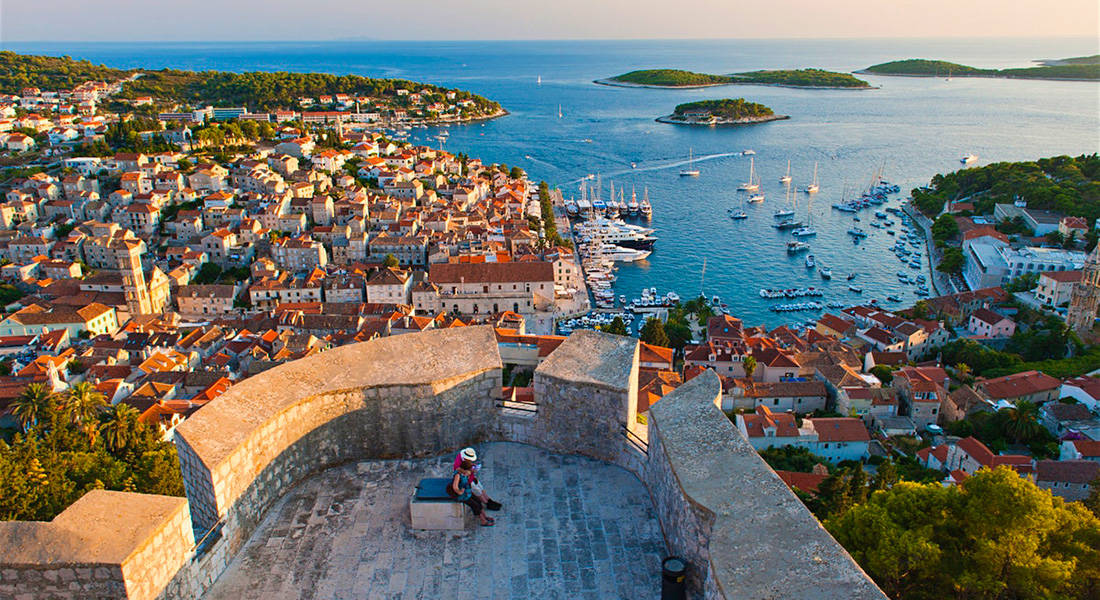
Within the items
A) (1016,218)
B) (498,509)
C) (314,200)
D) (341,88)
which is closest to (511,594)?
(498,509)

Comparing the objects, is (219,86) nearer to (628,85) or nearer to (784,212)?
(784,212)

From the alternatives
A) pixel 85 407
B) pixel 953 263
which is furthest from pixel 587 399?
pixel 953 263

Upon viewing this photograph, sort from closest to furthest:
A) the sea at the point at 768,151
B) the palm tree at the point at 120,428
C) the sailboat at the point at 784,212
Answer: the palm tree at the point at 120,428
the sea at the point at 768,151
the sailboat at the point at 784,212

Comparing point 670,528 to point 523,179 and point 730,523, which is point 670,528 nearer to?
point 730,523

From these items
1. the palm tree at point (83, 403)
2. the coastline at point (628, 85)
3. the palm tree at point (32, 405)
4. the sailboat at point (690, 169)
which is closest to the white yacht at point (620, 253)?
the sailboat at point (690, 169)

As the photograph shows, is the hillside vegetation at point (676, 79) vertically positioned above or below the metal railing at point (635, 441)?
above

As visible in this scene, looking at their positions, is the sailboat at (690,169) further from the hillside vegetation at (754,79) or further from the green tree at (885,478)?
the hillside vegetation at (754,79)
